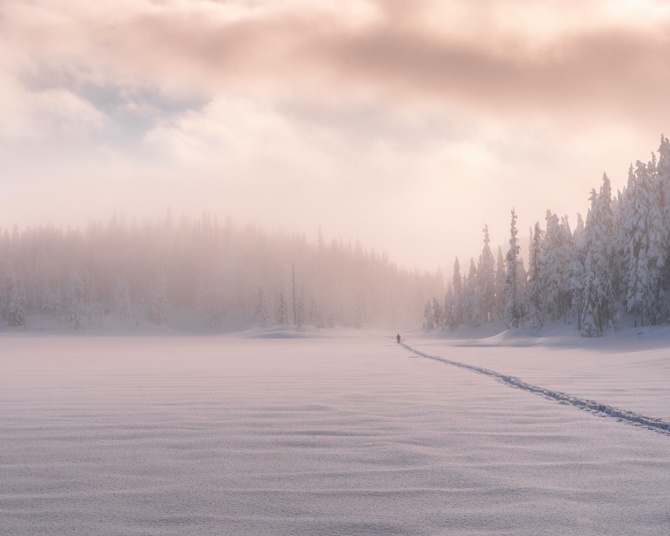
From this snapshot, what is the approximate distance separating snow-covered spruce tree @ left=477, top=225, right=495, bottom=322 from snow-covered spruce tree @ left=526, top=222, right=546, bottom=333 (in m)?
19.4

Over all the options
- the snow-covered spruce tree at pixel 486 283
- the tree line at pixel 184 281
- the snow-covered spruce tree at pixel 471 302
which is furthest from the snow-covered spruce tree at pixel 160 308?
the snow-covered spruce tree at pixel 486 283

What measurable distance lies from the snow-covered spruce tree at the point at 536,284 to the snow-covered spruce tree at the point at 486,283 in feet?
63.5

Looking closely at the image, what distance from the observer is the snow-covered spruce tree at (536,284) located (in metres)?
62.2

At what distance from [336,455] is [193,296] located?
158838 mm

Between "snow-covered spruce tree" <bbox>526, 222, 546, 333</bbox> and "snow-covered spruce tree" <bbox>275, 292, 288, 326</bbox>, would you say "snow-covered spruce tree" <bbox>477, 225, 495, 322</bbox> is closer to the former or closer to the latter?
"snow-covered spruce tree" <bbox>526, 222, 546, 333</bbox>

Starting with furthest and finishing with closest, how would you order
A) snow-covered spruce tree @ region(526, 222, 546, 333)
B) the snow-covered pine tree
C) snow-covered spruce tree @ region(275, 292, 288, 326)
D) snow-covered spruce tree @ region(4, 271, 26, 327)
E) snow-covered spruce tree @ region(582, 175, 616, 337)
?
the snow-covered pine tree → snow-covered spruce tree @ region(275, 292, 288, 326) → snow-covered spruce tree @ region(4, 271, 26, 327) → snow-covered spruce tree @ region(526, 222, 546, 333) → snow-covered spruce tree @ region(582, 175, 616, 337)

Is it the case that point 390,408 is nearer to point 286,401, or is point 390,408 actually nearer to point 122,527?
point 286,401

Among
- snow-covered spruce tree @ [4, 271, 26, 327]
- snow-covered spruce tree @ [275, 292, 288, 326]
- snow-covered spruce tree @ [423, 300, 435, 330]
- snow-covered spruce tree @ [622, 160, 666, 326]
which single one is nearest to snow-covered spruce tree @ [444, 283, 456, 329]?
snow-covered spruce tree @ [423, 300, 435, 330]

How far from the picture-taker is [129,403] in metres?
8.83

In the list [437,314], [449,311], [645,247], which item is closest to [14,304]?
[437,314]

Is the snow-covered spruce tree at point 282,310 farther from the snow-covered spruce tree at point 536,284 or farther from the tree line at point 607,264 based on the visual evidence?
the snow-covered spruce tree at point 536,284

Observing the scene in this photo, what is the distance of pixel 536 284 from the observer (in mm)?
62531

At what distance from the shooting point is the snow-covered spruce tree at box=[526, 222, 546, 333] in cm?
6222

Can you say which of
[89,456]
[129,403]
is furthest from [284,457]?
[129,403]
